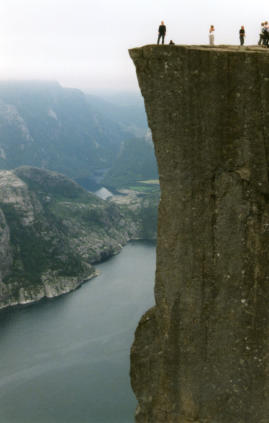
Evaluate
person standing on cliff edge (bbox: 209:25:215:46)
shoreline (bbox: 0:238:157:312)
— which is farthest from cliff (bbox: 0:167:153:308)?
person standing on cliff edge (bbox: 209:25:215:46)

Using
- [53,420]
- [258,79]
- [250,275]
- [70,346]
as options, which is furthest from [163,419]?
[70,346]

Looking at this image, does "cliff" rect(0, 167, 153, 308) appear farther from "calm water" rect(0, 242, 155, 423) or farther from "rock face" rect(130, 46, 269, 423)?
"rock face" rect(130, 46, 269, 423)

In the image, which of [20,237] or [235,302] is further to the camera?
[20,237]

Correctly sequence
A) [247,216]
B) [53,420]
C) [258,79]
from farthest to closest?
[53,420] < [247,216] < [258,79]

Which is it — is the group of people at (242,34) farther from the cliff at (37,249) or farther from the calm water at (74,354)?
the cliff at (37,249)

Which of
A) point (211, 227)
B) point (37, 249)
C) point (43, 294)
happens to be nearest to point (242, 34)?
point (211, 227)

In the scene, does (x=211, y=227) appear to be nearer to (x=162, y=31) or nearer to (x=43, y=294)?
(x=162, y=31)

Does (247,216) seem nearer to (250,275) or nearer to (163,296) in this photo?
(250,275)
